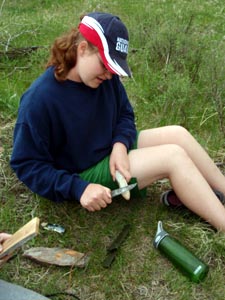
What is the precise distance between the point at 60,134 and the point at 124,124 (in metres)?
0.40

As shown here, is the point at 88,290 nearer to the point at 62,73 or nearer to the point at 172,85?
the point at 62,73

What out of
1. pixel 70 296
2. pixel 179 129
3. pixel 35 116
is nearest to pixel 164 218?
pixel 179 129

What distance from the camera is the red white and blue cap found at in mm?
2127

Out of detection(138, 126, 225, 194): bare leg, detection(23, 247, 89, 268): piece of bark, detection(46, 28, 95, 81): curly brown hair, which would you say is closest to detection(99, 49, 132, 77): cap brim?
detection(46, 28, 95, 81): curly brown hair

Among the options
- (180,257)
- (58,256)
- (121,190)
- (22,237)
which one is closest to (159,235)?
(180,257)

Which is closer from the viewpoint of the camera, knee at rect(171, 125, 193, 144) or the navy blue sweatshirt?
the navy blue sweatshirt

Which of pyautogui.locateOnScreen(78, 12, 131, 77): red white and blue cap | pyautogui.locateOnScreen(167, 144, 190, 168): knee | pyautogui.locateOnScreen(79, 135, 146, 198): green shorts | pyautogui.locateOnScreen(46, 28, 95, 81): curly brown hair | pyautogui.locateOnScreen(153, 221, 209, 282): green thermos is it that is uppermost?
pyautogui.locateOnScreen(78, 12, 131, 77): red white and blue cap

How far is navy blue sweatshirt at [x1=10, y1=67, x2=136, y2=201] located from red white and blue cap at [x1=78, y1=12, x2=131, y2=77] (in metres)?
0.26

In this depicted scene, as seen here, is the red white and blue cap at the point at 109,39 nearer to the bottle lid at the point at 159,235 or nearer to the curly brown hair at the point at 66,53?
the curly brown hair at the point at 66,53

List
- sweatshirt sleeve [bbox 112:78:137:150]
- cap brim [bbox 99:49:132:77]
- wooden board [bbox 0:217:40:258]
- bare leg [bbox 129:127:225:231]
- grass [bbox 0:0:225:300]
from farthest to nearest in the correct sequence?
sweatshirt sleeve [bbox 112:78:137:150] < bare leg [bbox 129:127:225:231] < grass [bbox 0:0:225:300] < cap brim [bbox 99:49:132:77] < wooden board [bbox 0:217:40:258]

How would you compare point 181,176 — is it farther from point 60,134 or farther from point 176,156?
point 60,134

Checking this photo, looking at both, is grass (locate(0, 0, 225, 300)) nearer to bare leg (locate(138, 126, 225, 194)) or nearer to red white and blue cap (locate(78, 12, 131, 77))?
bare leg (locate(138, 126, 225, 194))

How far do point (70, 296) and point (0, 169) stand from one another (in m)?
0.94

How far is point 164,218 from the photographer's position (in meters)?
2.56
